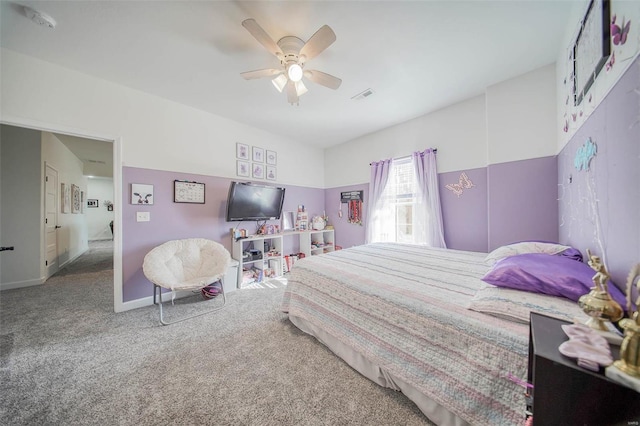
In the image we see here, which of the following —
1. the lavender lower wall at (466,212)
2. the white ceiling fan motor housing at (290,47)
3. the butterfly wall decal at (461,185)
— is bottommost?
the lavender lower wall at (466,212)

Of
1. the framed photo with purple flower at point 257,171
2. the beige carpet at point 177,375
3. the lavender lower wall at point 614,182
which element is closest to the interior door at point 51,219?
the beige carpet at point 177,375

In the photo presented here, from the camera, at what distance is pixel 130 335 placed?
2035 mm

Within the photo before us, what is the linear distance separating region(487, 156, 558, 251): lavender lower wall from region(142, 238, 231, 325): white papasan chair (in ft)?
11.4

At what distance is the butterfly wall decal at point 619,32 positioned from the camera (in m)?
0.95

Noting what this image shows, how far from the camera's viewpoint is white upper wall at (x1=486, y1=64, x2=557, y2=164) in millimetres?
2244

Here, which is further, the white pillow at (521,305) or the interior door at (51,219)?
the interior door at (51,219)

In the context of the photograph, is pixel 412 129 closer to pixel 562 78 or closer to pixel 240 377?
pixel 562 78

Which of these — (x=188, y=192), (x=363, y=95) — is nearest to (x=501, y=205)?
(x=363, y=95)

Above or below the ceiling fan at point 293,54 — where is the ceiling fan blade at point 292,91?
below

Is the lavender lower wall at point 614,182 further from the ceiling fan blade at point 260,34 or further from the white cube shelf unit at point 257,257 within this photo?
the white cube shelf unit at point 257,257

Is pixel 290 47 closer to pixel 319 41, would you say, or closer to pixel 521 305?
pixel 319 41

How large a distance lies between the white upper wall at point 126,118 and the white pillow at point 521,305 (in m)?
3.56

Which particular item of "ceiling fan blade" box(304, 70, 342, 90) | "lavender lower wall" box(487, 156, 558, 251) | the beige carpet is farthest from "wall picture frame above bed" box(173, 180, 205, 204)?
"lavender lower wall" box(487, 156, 558, 251)

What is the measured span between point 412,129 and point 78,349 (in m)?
4.83
